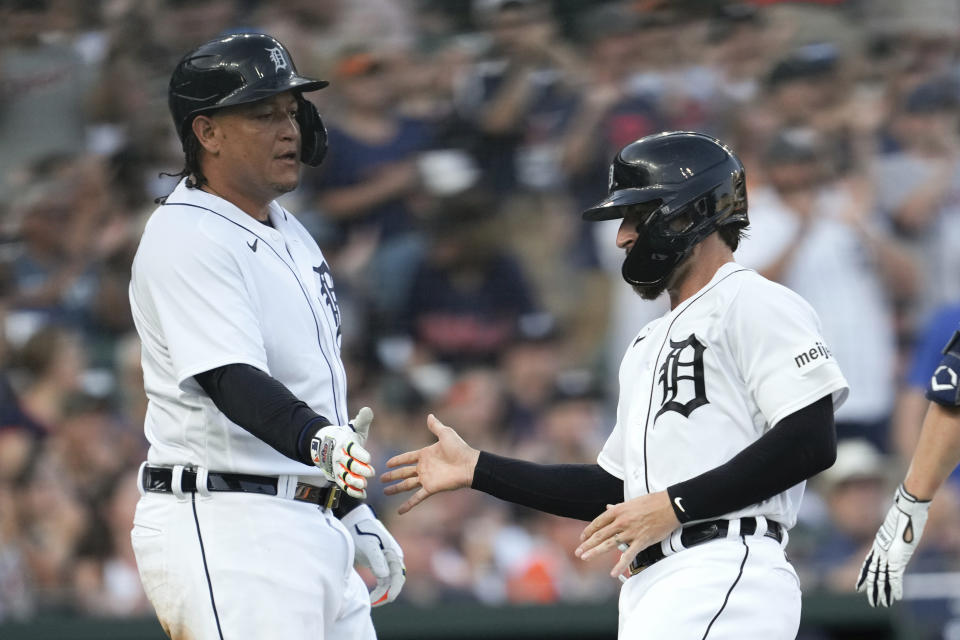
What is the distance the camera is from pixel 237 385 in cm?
332

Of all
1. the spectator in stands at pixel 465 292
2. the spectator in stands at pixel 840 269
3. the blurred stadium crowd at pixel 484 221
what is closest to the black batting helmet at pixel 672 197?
the blurred stadium crowd at pixel 484 221

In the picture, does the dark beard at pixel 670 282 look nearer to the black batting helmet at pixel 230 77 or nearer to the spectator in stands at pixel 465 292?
the black batting helmet at pixel 230 77

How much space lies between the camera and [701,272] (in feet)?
11.2

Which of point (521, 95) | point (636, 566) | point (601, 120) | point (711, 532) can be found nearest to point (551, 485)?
point (636, 566)

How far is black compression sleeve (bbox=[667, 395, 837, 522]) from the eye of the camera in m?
3.09

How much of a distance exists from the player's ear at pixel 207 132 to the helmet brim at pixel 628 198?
96cm

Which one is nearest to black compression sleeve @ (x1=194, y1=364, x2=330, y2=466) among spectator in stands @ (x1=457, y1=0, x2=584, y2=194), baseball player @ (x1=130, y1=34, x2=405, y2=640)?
baseball player @ (x1=130, y1=34, x2=405, y2=640)

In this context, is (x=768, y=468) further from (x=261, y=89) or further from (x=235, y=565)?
(x=261, y=89)

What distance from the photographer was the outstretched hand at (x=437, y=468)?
3.50 m

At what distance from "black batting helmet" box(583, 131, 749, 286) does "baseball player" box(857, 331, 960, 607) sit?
59 centimetres

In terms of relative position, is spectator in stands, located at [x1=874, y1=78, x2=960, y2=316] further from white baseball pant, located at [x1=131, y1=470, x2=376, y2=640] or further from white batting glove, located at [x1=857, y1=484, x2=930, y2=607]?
white baseball pant, located at [x1=131, y1=470, x2=376, y2=640]

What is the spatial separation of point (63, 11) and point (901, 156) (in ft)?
14.1

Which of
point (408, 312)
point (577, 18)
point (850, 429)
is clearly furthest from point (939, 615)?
point (577, 18)

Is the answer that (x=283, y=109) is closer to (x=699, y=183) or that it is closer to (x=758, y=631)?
(x=699, y=183)
